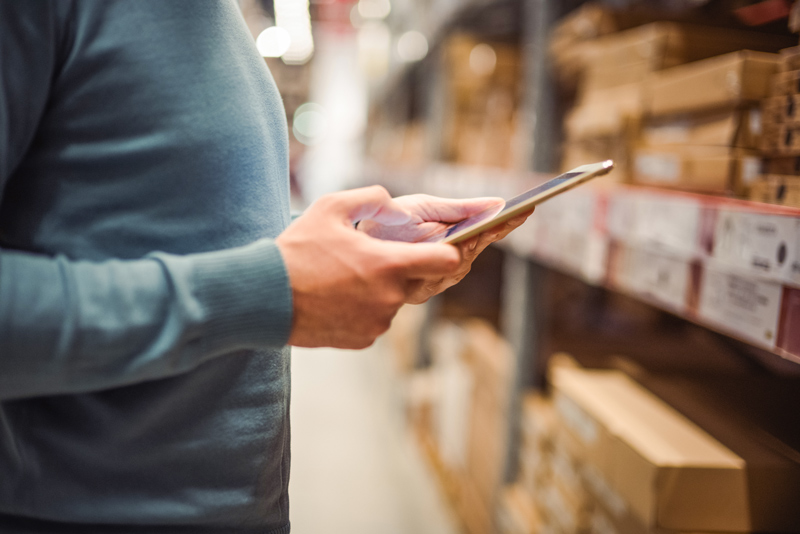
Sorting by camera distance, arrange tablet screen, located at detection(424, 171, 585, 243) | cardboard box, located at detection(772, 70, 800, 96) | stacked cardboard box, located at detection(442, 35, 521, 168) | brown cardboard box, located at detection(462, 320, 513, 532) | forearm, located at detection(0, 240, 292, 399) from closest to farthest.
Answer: forearm, located at detection(0, 240, 292, 399), tablet screen, located at detection(424, 171, 585, 243), cardboard box, located at detection(772, 70, 800, 96), brown cardboard box, located at detection(462, 320, 513, 532), stacked cardboard box, located at detection(442, 35, 521, 168)

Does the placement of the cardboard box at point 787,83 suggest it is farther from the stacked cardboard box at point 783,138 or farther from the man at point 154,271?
the man at point 154,271

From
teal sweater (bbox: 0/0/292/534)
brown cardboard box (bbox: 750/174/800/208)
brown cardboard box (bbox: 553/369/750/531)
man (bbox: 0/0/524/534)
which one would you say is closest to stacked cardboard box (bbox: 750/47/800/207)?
brown cardboard box (bbox: 750/174/800/208)

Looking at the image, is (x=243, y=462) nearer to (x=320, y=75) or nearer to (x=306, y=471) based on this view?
(x=306, y=471)

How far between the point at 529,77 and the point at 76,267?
1583 millimetres

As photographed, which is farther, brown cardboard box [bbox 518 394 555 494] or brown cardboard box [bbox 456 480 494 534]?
brown cardboard box [bbox 456 480 494 534]

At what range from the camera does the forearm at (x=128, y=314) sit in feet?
1.59

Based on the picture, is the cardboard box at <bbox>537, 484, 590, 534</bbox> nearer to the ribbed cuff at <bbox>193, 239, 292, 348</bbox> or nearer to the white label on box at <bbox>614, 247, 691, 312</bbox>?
the white label on box at <bbox>614, 247, 691, 312</bbox>

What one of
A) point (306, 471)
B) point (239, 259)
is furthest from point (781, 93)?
point (306, 471)

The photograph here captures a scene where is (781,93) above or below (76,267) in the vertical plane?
above

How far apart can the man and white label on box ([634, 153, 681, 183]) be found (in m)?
0.70

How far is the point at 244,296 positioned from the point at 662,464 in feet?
2.67

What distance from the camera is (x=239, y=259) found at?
21.2 inches

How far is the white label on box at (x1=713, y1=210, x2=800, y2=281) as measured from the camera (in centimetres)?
74

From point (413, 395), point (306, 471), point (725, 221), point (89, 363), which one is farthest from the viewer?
point (413, 395)
